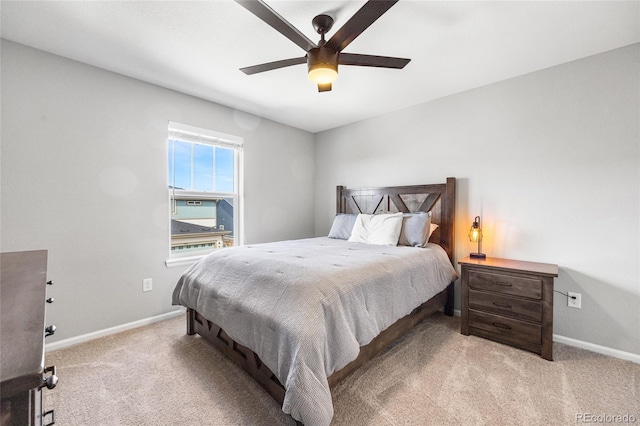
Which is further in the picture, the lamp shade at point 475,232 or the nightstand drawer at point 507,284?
the lamp shade at point 475,232

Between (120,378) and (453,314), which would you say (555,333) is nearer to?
(453,314)

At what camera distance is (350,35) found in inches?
59.6

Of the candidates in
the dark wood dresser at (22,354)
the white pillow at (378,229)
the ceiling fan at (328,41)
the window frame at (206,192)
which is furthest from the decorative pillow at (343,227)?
the dark wood dresser at (22,354)

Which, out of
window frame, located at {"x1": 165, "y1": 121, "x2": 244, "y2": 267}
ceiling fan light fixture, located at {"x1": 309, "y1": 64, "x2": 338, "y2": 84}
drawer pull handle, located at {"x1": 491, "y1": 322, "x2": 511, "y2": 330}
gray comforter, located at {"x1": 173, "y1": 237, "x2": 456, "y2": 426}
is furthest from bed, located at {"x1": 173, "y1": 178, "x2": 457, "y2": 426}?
ceiling fan light fixture, located at {"x1": 309, "y1": 64, "x2": 338, "y2": 84}

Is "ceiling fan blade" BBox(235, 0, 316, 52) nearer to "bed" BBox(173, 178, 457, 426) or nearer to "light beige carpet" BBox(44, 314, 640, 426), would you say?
"bed" BBox(173, 178, 457, 426)

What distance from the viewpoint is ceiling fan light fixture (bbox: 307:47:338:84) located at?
5.31ft

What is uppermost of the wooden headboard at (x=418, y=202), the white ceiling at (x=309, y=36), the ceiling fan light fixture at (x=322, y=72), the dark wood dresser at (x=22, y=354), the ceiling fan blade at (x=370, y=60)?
the white ceiling at (x=309, y=36)

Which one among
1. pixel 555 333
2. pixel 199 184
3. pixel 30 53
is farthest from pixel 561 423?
pixel 30 53

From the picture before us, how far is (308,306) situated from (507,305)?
1.88 meters

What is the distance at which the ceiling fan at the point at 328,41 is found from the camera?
131 centimetres

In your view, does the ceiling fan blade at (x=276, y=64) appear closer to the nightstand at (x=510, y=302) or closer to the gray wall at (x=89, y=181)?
the gray wall at (x=89, y=181)

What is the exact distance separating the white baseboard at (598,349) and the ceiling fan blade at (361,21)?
9.81ft

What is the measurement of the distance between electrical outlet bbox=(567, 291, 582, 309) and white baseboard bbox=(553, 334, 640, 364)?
293 mm

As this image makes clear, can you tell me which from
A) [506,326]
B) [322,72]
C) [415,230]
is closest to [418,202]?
[415,230]
